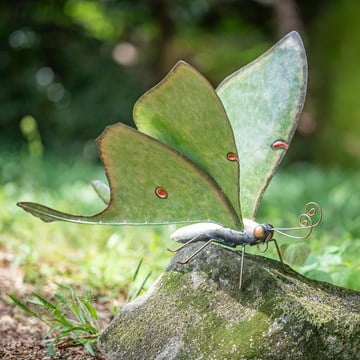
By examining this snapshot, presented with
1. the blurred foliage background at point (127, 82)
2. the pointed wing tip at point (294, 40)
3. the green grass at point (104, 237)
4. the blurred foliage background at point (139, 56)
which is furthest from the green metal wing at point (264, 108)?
the blurred foliage background at point (139, 56)

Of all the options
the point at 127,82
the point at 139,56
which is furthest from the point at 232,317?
the point at 139,56

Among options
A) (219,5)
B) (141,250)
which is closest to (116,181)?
(141,250)

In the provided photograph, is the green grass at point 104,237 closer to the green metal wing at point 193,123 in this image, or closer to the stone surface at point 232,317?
the stone surface at point 232,317

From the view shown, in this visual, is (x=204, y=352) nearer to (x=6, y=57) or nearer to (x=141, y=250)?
(x=141, y=250)

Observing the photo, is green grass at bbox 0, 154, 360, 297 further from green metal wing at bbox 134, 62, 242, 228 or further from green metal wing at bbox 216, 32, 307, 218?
green metal wing at bbox 134, 62, 242, 228

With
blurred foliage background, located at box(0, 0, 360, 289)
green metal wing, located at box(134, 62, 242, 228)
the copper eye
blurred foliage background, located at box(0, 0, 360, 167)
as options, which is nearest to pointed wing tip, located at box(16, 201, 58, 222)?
green metal wing, located at box(134, 62, 242, 228)
